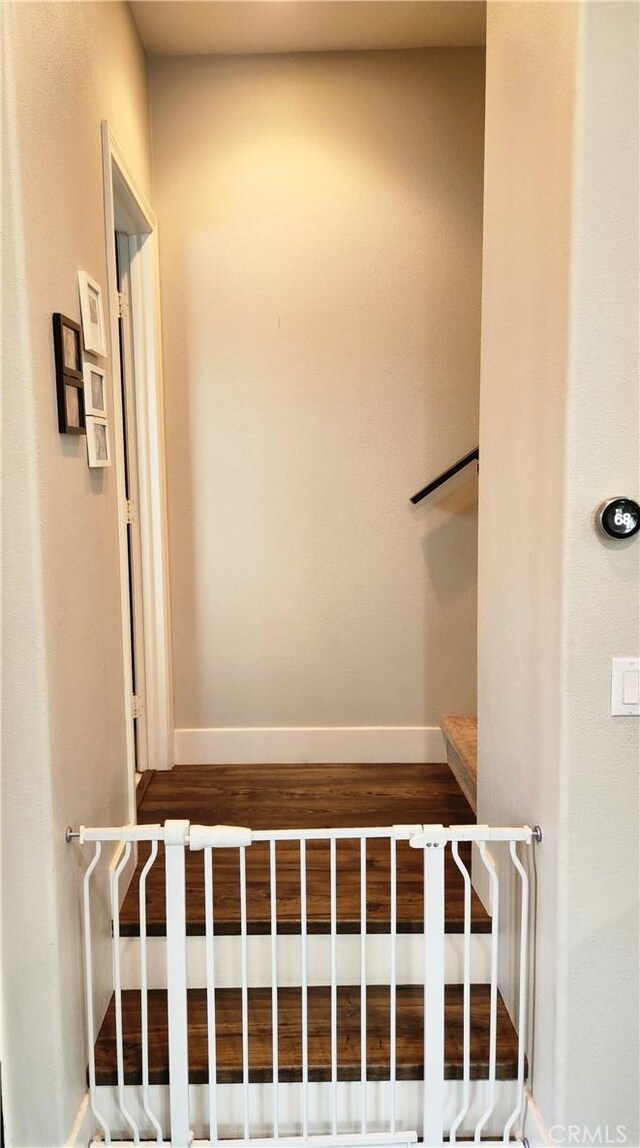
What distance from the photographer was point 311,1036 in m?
2.04

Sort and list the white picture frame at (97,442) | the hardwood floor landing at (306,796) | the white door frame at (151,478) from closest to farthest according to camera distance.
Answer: the white picture frame at (97,442), the hardwood floor landing at (306,796), the white door frame at (151,478)

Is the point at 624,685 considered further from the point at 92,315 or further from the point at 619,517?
the point at 92,315

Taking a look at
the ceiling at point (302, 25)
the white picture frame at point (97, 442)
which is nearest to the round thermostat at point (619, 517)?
the white picture frame at point (97, 442)

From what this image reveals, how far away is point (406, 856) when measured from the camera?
8.61 feet

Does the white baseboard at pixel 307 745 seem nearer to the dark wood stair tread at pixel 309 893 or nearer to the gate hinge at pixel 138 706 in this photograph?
the gate hinge at pixel 138 706

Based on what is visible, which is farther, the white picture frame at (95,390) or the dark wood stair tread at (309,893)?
the dark wood stair tread at (309,893)

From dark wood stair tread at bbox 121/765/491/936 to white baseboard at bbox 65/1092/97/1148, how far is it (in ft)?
1.45

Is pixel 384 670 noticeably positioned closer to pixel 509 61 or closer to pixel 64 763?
pixel 64 763

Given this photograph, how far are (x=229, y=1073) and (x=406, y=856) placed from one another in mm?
872

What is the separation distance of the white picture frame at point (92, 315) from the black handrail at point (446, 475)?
1.49 m

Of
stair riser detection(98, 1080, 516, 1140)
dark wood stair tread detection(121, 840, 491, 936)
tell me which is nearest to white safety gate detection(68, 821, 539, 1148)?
stair riser detection(98, 1080, 516, 1140)

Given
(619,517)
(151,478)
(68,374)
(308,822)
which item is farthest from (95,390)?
(308,822)

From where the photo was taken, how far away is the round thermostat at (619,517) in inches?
63.2

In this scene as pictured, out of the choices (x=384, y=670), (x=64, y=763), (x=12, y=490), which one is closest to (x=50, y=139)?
(x=12, y=490)
